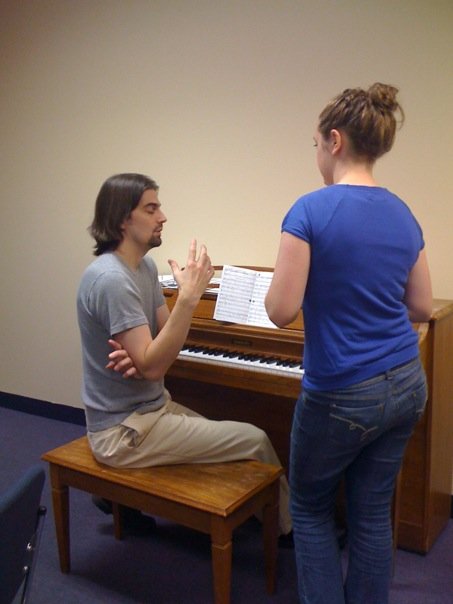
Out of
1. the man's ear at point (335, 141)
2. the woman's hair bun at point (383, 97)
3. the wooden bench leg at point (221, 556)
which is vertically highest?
the woman's hair bun at point (383, 97)

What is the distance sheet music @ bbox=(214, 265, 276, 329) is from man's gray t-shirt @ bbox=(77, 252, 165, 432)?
0.35 m

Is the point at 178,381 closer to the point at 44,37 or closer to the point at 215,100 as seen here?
the point at 215,100

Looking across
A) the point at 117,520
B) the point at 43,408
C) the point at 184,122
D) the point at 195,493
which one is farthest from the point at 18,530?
the point at 43,408

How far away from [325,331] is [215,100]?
1.91 m

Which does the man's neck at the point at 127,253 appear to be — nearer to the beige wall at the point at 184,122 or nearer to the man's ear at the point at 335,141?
the man's ear at the point at 335,141

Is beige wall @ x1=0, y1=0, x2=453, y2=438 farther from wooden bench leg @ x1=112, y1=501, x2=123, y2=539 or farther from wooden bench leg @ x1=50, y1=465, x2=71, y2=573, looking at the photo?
wooden bench leg @ x1=50, y1=465, x2=71, y2=573

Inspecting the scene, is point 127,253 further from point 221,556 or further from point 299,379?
point 221,556

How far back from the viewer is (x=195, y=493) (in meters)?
1.87

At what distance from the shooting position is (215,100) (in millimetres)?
3031

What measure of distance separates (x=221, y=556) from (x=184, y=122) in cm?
209

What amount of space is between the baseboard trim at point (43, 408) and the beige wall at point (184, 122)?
0.05m

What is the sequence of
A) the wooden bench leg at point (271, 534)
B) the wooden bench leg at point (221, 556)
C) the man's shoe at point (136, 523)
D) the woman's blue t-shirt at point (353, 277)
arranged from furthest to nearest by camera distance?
the man's shoe at point (136, 523), the wooden bench leg at point (271, 534), the wooden bench leg at point (221, 556), the woman's blue t-shirt at point (353, 277)

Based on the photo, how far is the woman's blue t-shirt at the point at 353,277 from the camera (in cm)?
138

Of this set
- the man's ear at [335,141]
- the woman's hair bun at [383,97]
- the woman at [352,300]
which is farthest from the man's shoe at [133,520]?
the woman's hair bun at [383,97]
